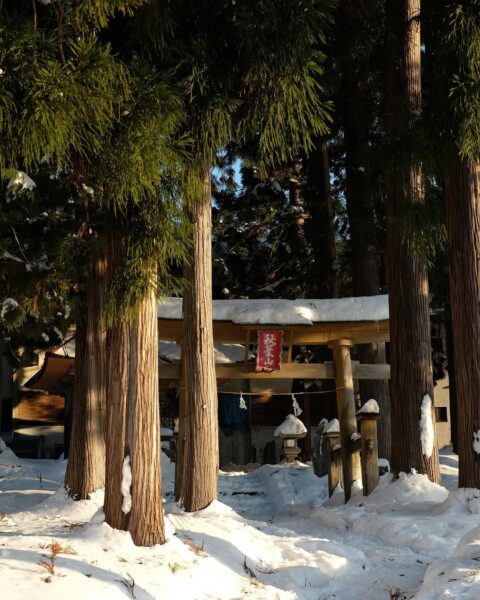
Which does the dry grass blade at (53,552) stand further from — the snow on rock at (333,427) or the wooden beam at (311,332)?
the snow on rock at (333,427)

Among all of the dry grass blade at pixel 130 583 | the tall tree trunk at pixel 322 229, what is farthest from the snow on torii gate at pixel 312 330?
the dry grass blade at pixel 130 583

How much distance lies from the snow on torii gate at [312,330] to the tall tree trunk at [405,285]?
203cm

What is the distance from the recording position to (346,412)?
42.7 feet

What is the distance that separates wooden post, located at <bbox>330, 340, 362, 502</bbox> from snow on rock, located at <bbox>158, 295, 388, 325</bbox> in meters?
0.73

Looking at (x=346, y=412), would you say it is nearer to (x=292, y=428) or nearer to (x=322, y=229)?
(x=292, y=428)

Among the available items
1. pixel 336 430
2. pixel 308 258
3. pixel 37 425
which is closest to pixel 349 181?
pixel 308 258

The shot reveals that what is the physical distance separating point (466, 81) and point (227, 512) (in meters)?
6.11

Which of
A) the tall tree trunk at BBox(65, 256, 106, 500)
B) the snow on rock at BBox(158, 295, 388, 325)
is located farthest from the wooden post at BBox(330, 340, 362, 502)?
the tall tree trunk at BBox(65, 256, 106, 500)

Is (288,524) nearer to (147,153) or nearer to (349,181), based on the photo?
(147,153)

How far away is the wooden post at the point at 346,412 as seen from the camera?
39.5 feet

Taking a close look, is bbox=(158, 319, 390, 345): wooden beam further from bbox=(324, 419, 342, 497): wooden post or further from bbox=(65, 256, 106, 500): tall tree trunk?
bbox=(324, 419, 342, 497): wooden post

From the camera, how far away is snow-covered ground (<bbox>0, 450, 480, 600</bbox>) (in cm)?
502

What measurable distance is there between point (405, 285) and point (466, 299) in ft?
6.18

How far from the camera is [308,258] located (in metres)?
20.9
